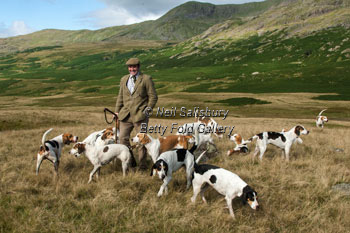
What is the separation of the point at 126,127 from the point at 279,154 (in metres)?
7.06

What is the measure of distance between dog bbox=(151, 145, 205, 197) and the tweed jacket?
203cm

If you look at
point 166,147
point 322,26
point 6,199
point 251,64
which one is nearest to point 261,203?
point 166,147

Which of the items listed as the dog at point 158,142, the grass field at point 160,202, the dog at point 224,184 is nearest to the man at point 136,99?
the dog at point 158,142

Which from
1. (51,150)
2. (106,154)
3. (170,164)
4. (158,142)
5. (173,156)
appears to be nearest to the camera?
(170,164)

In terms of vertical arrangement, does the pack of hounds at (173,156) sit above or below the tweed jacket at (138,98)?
below

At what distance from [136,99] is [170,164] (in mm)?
2829

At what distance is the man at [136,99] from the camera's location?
28.7 feet

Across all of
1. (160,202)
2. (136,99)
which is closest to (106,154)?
(136,99)

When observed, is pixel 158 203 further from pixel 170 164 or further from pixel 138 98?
pixel 138 98

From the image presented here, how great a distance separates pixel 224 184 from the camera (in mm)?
6344

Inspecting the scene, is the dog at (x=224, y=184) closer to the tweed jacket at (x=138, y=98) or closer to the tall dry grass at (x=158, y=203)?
the tall dry grass at (x=158, y=203)

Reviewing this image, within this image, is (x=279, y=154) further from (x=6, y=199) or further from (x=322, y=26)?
Answer: (x=322, y=26)

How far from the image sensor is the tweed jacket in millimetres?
8734

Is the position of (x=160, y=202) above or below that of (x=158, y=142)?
below
